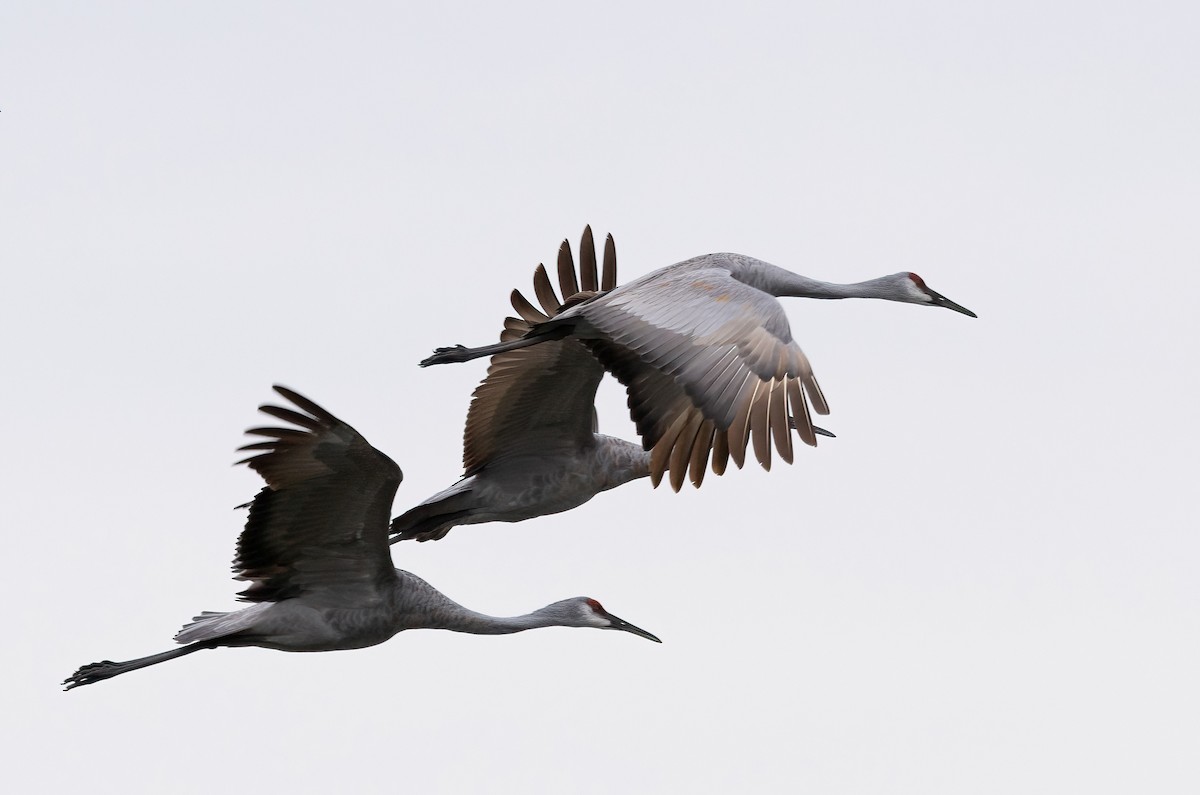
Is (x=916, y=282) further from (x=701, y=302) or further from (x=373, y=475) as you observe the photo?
(x=373, y=475)

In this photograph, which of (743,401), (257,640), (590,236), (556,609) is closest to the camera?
(743,401)

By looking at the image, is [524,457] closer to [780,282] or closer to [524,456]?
[524,456]

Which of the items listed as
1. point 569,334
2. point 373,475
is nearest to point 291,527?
point 373,475

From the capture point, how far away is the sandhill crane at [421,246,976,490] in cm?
1209

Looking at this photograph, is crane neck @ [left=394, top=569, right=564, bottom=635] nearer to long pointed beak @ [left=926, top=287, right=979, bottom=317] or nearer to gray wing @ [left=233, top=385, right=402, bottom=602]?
gray wing @ [left=233, top=385, right=402, bottom=602]

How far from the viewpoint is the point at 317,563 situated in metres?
13.2

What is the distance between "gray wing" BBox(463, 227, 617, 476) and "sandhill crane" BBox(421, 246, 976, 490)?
174 cm

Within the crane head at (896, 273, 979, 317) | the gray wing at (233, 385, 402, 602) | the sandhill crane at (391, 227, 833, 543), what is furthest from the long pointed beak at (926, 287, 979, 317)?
the gray wing at (233, 385, 402, 602)

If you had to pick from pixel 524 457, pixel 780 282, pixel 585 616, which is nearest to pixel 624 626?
pixel 585 616

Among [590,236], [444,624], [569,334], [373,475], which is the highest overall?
[590,236]

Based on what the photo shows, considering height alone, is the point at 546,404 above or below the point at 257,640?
above

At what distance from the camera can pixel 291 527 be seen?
1291 centimetres

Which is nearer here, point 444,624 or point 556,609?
point 444,624

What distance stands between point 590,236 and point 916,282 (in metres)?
2.53
